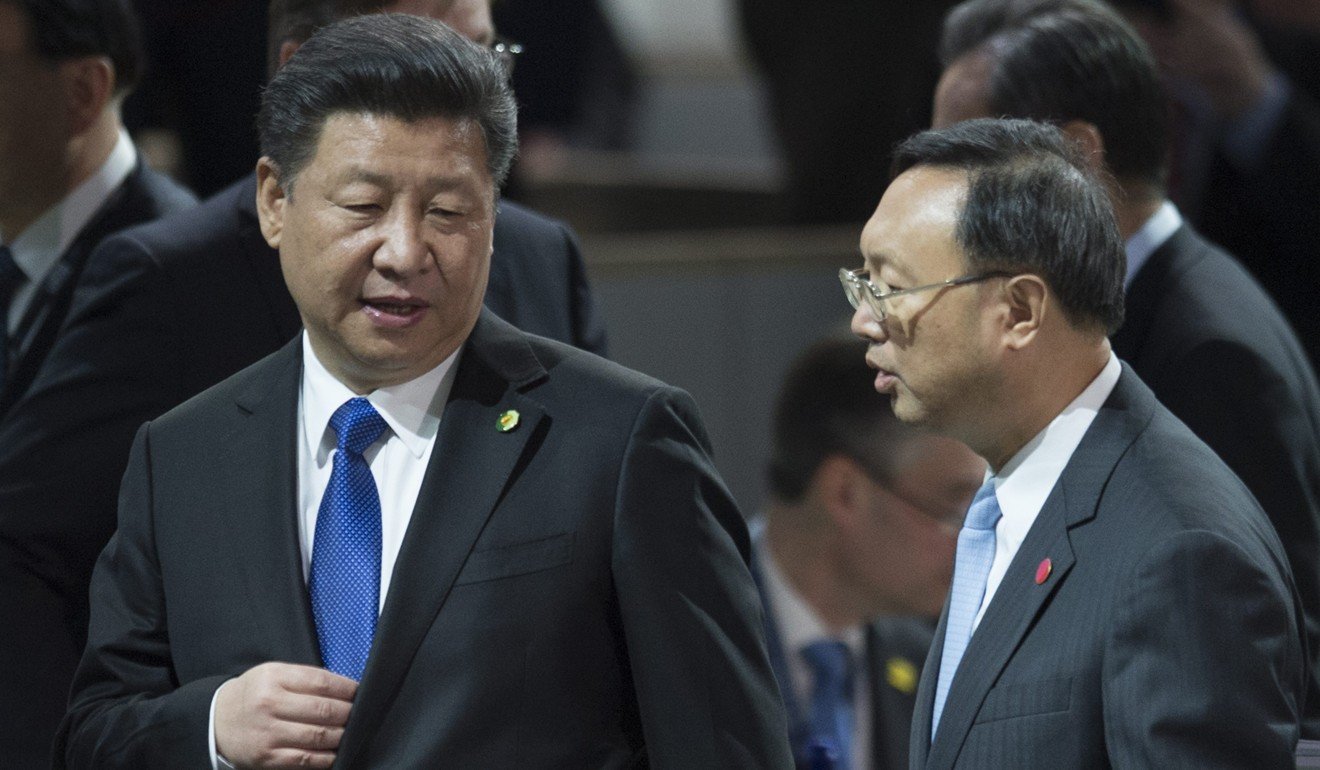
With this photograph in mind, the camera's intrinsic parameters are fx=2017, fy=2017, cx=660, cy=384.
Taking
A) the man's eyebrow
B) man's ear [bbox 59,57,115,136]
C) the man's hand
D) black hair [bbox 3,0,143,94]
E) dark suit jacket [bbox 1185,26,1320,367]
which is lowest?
dark suit jacket [bbox 1185,26,1320,367]

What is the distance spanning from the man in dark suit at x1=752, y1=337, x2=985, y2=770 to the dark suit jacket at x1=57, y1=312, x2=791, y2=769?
2.19 meters

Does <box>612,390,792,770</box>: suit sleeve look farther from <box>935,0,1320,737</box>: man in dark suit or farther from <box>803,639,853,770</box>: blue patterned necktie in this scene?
<box>803,639,853,770</box>: blue patterned necktie

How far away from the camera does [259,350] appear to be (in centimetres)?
277

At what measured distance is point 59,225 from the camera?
3.16m

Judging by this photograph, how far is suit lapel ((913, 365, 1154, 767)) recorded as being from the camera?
223 centimetres

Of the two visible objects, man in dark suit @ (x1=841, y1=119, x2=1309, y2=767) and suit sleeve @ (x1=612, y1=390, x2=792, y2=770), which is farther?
suit sleeve @ (x1=612, y1=390, x2=792, y2=770)

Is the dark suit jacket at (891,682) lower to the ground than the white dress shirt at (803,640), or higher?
higher

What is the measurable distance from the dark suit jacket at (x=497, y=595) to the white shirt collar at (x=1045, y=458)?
31 cm

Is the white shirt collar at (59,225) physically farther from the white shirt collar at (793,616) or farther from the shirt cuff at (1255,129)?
the shirt cuff at (1255,129)

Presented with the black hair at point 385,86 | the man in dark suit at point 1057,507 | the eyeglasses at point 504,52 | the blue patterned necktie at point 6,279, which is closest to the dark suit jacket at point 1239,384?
the man in dark suit at point 1057,507

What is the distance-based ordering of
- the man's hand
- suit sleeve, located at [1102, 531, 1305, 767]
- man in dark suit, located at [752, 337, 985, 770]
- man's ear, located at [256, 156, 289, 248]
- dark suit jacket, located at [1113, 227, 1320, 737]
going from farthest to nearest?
1. man in dark suit, located at [752, 337, 985, 770]
2. dark suit jacket, located at [1113, 227, 1320, 737]
3. man's ear, located at [256, 156, 289, 248]
4. the man's hand
5. suit sleeve, located at [1102, 531, 1305, 767]

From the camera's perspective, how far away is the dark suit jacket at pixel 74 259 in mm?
2973

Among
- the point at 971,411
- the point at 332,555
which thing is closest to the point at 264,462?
the point at 332,555

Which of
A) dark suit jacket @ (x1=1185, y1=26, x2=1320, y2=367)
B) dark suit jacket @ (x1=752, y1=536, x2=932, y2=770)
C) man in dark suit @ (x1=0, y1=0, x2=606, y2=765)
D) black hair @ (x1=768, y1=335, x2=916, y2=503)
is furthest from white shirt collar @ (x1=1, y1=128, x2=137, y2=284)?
dark suit jacket @ (x1=1185, y1=26, x2=1320, y2=367)
